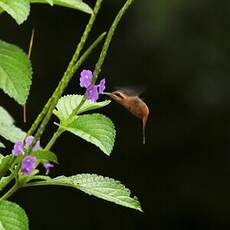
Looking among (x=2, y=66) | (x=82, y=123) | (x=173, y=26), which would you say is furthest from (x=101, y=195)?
(x=173, y=26)

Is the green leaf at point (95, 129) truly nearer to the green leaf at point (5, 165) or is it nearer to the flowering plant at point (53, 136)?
the flowering plant at point (53, 136)

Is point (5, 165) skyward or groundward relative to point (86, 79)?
groundward

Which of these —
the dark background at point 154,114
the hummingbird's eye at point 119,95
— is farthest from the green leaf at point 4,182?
the dark background at point 154,114

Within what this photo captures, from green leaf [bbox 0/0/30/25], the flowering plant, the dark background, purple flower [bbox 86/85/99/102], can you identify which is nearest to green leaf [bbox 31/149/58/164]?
the flowering plant

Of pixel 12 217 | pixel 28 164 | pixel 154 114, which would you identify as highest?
pixel 28 164

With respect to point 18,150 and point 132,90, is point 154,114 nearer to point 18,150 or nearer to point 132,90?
point 132,90

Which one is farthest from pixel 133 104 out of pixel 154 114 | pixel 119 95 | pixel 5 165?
pixel 154 114

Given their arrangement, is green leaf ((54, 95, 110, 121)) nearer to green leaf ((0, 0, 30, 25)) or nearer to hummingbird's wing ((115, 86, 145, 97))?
hummingbird's wing ((115, 86, 145, 97))
